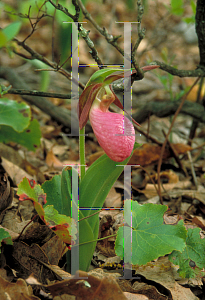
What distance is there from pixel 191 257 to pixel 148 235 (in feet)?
0.53

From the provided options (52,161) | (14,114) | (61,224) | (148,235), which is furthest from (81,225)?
(52,161)

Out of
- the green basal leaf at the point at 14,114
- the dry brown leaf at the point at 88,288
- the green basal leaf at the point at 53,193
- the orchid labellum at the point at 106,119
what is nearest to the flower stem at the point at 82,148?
the orchid labellum at the point at 106,119

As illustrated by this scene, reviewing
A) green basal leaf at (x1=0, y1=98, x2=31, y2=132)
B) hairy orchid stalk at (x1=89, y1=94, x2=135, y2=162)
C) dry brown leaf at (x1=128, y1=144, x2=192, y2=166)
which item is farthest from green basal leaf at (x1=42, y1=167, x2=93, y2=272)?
dry brown leaf at (x1=128, y1=144, x2=192, y2=166)

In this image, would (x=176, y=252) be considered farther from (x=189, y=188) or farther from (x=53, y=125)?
(x=53, y=125)

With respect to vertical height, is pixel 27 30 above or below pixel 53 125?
above

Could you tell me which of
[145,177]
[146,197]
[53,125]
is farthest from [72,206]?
[53,125]

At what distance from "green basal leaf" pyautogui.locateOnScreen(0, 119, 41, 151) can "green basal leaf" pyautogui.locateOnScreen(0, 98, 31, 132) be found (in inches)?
6.0

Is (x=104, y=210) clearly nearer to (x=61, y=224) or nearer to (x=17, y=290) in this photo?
(x=61, y=224)

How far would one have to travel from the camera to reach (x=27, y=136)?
1540mm

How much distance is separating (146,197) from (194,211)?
247 mm

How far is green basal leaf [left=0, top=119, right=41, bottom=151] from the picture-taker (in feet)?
4.97

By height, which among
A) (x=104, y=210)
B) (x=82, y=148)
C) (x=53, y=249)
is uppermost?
(x=82, y=148)

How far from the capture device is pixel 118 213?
1088mm

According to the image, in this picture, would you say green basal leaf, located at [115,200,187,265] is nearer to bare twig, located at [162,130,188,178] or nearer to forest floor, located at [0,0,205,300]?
forest floor, located at [0,0,205,300]
